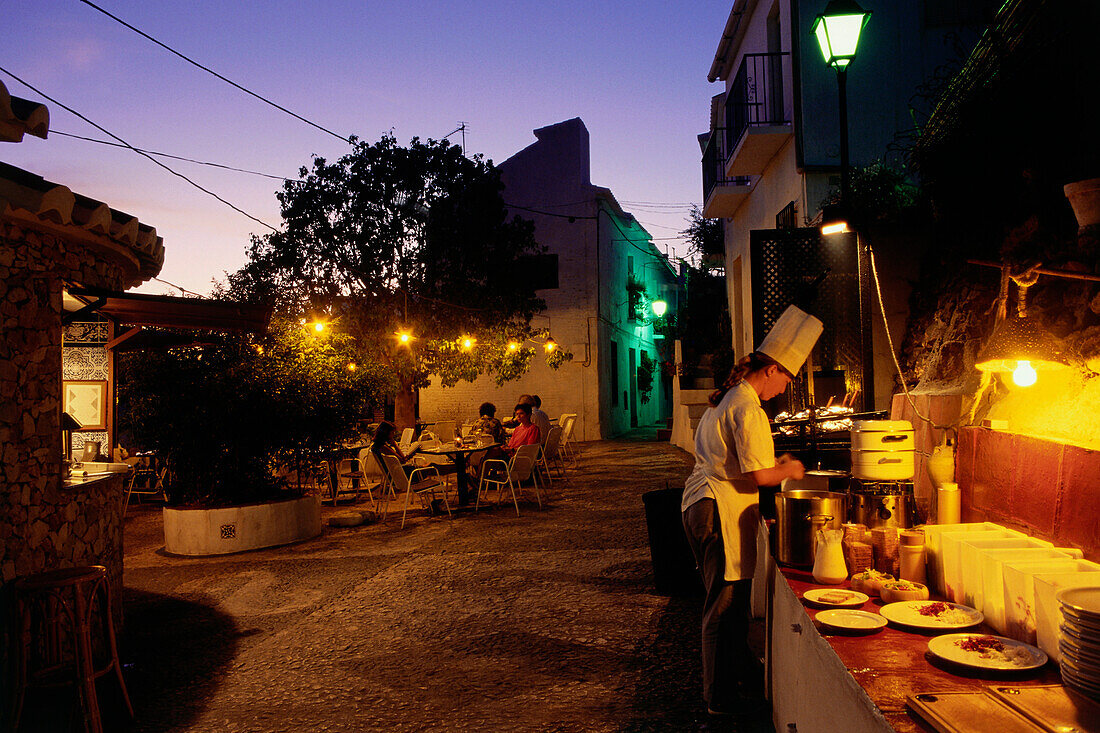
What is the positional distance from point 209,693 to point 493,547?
4116 mm

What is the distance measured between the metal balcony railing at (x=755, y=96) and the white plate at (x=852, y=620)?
8.94 metres

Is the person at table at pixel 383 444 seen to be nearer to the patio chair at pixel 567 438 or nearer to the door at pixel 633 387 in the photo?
the patio chair at pixel 567 438

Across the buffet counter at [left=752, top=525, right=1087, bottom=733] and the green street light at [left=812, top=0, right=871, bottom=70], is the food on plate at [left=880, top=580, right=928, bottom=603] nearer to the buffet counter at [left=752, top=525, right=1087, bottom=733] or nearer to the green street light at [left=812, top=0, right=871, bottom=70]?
the buffet counter at [left=752, top=525, right=1087, bottom=733]

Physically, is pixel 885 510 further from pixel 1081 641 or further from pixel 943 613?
pixel 1081 641

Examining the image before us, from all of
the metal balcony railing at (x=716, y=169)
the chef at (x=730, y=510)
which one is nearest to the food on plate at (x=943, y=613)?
the chef at (x=730, y=510)

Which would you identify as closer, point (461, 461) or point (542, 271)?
point (461, 461)

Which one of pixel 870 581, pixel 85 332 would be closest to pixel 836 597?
pixel 870 581

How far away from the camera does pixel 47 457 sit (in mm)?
5219

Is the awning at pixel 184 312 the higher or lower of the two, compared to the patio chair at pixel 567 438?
higher

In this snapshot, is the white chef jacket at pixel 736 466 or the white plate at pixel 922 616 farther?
the white chef jacket at pixel 736 466

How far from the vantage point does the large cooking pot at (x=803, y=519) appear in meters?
3.61

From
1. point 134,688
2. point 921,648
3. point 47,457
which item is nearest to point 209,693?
point 134,688

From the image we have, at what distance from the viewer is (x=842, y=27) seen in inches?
211

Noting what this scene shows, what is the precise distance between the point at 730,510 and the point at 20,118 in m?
4.18
